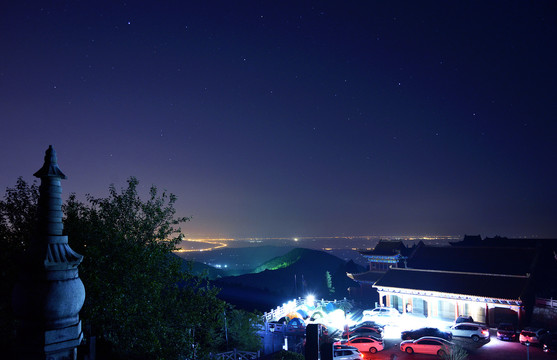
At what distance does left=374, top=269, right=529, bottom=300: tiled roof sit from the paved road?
529 centimetres

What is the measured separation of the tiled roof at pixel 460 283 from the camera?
30.3m

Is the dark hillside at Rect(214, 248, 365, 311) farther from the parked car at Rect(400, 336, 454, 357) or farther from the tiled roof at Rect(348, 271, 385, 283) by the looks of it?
the parked car at Rect(400, 336, 454, 357)

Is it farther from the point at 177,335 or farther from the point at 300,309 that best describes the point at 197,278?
the point at 300,309

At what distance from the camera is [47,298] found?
6211mm

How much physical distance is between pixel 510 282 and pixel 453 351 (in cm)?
1440

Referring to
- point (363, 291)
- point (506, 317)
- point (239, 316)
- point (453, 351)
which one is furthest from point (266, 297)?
point (453, 351)

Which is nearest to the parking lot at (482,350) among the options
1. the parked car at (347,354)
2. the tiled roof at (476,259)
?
the parked car at (347,354)

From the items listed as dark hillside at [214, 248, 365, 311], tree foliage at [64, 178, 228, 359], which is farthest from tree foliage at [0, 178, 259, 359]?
dark hillside at [214, 248, 365, 311]

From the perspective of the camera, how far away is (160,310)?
1388 cm

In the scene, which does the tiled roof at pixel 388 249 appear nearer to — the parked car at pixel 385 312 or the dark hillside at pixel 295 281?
the parked car at pixel 385 312

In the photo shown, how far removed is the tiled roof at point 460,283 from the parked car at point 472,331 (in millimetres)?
4574

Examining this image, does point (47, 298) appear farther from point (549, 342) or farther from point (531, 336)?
point (531, 336)

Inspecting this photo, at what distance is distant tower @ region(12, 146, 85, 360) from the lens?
6.20 meters

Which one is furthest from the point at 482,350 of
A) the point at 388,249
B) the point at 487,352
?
the point at 388,249
